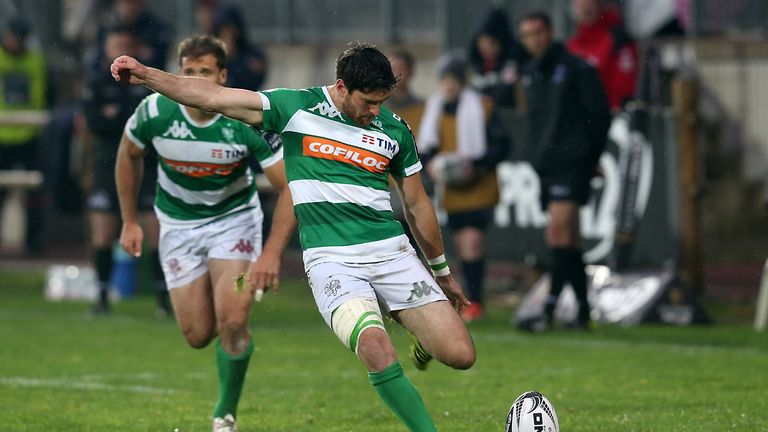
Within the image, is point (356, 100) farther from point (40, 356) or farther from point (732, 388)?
point (40, 356)

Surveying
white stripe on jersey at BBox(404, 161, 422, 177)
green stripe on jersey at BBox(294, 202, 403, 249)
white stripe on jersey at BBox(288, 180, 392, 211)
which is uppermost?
white stripe on jersey at BBox(404, 161, 422, 177)

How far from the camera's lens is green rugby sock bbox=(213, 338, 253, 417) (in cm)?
884

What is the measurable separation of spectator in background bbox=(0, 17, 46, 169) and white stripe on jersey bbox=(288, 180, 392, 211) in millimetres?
14744

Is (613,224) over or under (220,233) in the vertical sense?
under

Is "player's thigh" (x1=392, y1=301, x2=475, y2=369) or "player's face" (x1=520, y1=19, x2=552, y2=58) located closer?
"player's thigh" (x1=392, y1=301, x2=475, y2=369)

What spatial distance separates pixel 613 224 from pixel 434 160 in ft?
6.16

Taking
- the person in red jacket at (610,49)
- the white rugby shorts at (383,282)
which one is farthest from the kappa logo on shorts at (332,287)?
the person in red jacket at (610,49)

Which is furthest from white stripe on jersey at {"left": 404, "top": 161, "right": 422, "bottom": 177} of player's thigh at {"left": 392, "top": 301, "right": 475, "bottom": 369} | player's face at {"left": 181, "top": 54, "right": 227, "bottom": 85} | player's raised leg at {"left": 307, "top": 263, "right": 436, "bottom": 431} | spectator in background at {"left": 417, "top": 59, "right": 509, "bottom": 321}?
spectator in background at {"left": 417, "top": 59, "right": 509, "bottom": 321}

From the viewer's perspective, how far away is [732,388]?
1026 centimetres

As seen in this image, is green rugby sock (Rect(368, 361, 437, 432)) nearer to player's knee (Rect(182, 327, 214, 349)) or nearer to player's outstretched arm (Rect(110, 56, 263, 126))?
player's outstretched arm (Rect(110, 56, 263, 126))

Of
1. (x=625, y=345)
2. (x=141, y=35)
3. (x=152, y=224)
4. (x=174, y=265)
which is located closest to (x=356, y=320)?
(x=174, y=265)

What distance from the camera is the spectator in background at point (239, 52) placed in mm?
15992

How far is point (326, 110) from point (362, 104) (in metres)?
0.24

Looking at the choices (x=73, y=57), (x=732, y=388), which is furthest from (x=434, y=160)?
(x=73, y=57)
